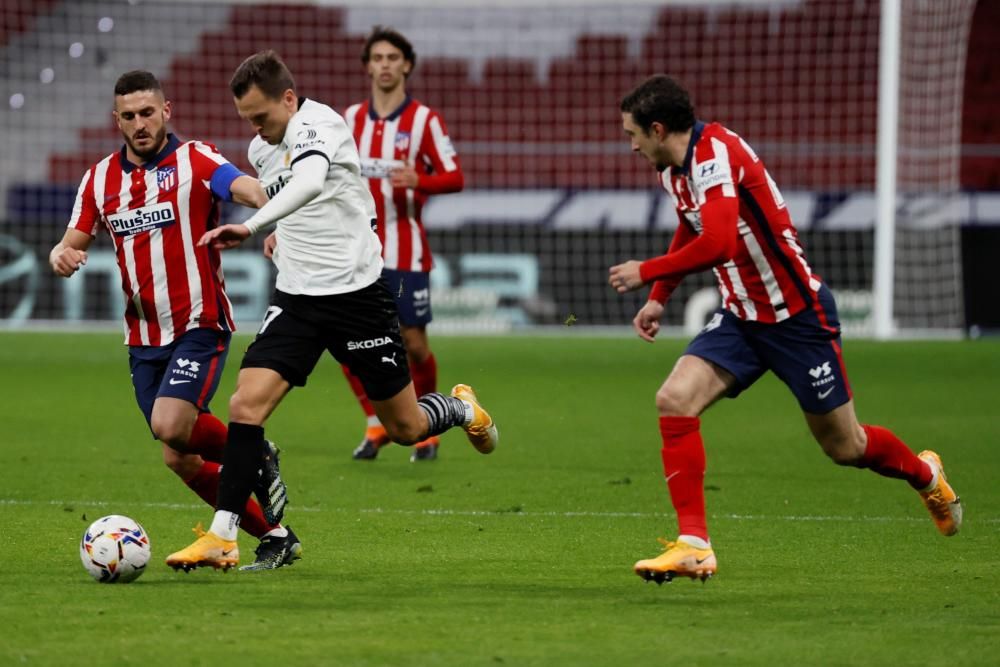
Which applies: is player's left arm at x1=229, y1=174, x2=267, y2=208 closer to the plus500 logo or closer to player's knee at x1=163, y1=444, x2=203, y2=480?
the plus500 logo

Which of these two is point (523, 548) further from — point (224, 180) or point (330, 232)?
point (224, 180)

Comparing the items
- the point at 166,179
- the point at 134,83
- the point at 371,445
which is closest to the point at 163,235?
the point at 166,179

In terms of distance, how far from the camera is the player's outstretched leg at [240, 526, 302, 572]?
5914mm

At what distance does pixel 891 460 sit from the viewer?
21.3ft

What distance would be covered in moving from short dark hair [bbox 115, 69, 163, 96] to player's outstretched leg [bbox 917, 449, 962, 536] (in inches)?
133

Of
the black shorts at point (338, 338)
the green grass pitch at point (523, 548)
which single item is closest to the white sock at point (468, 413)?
the green grass pitch at point (523, 548)

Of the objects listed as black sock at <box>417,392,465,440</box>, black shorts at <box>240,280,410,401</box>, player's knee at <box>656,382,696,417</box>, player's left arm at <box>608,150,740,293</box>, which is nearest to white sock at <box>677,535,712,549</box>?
player's knee at <box>656,382,696,417</box>

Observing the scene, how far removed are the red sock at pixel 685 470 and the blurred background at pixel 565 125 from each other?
12.9 meters

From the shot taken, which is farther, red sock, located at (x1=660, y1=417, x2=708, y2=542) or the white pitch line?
the white pitch line

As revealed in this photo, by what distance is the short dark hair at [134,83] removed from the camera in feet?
20.1

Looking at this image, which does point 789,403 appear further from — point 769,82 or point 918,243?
point 769,82

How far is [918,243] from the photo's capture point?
Result: 61.5 ft

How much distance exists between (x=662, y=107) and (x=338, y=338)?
147 cm

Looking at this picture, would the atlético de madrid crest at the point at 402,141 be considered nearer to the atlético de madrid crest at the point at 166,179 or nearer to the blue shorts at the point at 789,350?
the atlético de madrid crest at the point at 166,179
